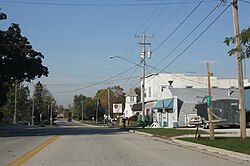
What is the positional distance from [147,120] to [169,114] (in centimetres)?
1673

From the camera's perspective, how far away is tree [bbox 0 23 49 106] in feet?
125

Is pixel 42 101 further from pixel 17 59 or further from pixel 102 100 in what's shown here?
pixel 17 59

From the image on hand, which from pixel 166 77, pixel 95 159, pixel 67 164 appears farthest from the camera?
pixel 166 77

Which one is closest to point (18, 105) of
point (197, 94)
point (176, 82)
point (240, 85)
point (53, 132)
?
point (176, 82)

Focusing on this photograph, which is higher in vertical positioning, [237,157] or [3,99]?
[3,99]

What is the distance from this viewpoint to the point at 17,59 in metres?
38.5

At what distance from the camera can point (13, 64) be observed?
3850 centimetres

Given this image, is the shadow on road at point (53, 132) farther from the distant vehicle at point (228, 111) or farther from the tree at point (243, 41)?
the tree at point (243, 41)

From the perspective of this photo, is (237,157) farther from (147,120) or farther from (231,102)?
(147,120)

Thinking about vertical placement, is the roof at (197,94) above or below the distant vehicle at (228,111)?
above

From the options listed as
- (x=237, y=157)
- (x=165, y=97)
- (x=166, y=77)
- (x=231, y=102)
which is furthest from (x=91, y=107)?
(x=237, y=157)

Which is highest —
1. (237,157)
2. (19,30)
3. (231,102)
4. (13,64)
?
(19,30)

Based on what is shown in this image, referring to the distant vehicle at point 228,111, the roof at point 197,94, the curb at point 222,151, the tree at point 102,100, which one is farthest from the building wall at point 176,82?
the tree at point 102,100

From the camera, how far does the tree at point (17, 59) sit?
125 feet
